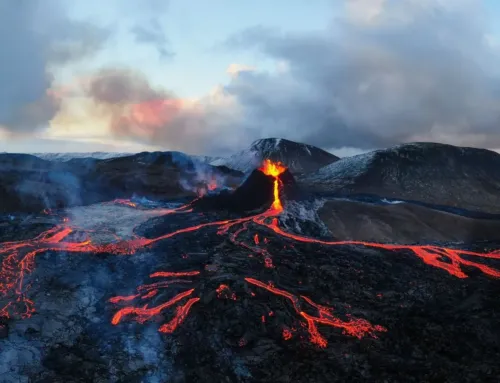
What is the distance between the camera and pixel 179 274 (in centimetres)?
2155

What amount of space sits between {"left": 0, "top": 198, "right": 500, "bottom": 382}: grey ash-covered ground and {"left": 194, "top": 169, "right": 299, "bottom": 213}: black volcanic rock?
12318 mm

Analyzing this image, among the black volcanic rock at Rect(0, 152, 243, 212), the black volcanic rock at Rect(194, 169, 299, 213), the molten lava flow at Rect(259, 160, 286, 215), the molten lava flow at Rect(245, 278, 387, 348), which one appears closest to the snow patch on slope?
the black volcanic rock at Rect(0, 152, 243, 212)

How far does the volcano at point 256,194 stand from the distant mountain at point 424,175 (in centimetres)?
6727

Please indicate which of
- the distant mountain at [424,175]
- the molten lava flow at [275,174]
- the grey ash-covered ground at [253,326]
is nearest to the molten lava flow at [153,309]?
the grey ash-covered ground at [253,326]

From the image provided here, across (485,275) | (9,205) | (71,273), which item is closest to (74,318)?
(71,273)

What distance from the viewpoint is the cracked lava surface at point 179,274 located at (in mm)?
17547

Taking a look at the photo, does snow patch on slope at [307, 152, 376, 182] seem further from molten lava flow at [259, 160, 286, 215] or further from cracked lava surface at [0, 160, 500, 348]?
cracked lava surface at [0, 160, 500, 348]

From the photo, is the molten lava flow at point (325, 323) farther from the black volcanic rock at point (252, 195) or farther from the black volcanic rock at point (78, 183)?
the black volcanic rock at point (78, 183)

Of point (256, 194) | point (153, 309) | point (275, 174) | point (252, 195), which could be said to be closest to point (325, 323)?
point (153, 309)

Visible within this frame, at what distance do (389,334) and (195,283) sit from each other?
9417 millimetres

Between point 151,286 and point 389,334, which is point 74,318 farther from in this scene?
point 389,334

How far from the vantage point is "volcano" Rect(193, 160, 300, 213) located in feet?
119

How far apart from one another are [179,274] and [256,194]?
57.8 feet

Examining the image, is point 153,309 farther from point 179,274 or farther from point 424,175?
point 424,175
